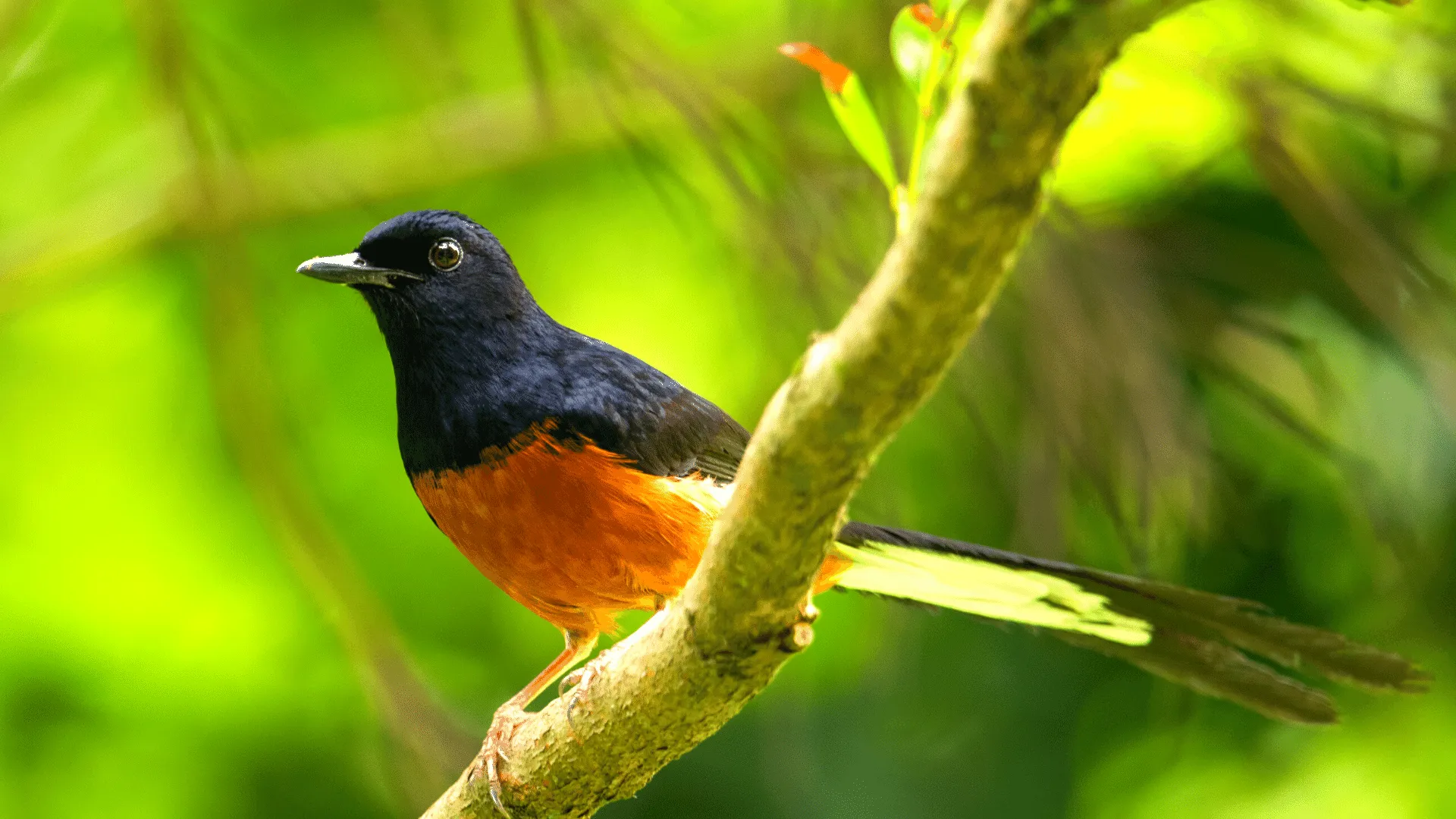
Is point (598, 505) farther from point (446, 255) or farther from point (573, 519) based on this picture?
point (446, 255)

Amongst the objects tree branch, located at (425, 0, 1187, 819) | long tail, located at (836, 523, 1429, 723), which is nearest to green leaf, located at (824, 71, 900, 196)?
tree branch, located at (425, 0, 1187, 819)

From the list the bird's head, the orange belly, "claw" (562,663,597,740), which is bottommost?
"claw" (562,663,597,740)

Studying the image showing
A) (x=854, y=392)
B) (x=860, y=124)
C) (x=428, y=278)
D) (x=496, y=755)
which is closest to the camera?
(x=854, y=392)

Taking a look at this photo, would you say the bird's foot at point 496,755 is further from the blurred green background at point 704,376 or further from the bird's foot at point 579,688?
the blurred green background at point 704,376

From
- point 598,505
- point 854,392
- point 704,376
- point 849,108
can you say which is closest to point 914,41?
point 849,108

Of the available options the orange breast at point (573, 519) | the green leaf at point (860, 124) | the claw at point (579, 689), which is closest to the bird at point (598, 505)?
the orange breast at point (573, 519)

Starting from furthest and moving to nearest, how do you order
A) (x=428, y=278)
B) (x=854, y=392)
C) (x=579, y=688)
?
(x=428, y=278)
(x=579, y=688)
(x=854, y=392)

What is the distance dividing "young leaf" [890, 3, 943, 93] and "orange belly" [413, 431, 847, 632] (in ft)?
3.98

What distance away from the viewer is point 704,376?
199 inches

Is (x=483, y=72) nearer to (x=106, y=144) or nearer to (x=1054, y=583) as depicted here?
(x=106, y=144)

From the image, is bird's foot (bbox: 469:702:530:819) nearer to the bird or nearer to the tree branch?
the bird

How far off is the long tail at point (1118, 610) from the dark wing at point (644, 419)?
1.19ft

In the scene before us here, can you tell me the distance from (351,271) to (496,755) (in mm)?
1096

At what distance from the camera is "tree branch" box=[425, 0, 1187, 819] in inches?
53.1
